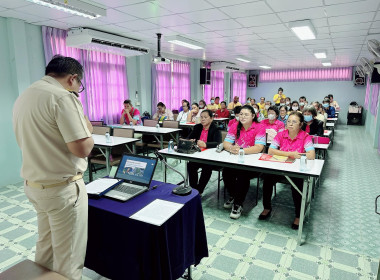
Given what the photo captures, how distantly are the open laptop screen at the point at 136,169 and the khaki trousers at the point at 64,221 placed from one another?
485mm

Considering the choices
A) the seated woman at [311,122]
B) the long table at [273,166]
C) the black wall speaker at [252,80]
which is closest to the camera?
the long table at [273,166]

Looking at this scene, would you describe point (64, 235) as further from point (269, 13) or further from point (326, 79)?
point (326, 79)

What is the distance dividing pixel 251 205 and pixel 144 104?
4998mm

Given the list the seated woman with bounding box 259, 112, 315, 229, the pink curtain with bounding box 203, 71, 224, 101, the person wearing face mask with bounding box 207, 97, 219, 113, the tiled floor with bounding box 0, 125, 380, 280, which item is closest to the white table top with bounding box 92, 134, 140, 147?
the tiled floor with bounding box 0, 125, 380, 280

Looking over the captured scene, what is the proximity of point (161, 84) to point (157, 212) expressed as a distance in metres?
7.11

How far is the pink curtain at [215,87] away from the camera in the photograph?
10938 millimetres

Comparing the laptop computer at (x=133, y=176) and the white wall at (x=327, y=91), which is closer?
the laptop computer at (x=133, y=176)

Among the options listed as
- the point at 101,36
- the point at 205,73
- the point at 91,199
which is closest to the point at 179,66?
the point at 205,73

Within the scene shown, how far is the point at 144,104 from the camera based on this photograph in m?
7.49

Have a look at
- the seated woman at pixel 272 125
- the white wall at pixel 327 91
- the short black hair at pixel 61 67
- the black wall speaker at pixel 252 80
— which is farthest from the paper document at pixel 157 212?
the black wall speaker at pixel 252 80

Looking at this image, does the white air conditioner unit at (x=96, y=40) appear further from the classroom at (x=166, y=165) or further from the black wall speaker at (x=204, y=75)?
the black wall speaker at (x=204, y=75)

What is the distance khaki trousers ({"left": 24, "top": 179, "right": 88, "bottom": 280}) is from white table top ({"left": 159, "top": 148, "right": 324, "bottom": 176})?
1.70 metres

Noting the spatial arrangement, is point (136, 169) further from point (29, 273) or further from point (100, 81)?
point (100, 81)

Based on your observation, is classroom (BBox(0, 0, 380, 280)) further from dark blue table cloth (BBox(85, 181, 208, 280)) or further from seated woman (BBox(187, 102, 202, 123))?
seated woman (BBox(187, 102, 202, 123))
